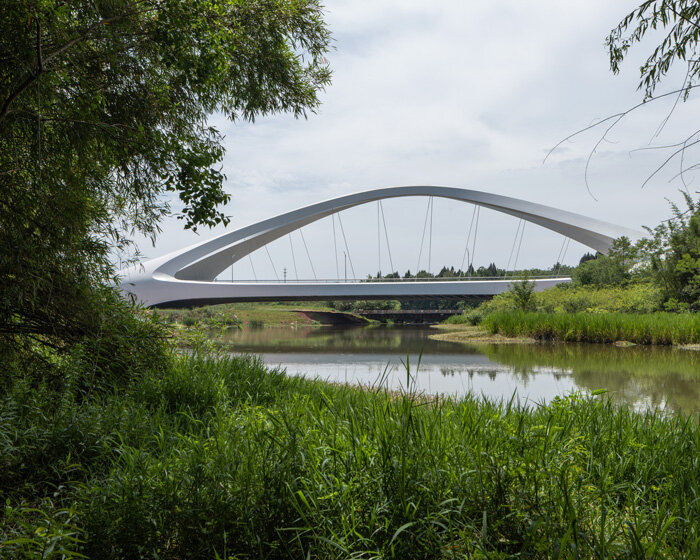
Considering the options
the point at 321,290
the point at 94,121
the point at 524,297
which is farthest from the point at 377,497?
the point at 321,290

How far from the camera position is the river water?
19.1ft

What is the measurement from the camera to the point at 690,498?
6.89ft

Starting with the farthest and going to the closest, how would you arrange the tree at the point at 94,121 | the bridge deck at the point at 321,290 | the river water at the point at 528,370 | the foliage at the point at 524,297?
the bridge deck at the point at 321,290 → the foliage at the point at 524,297 → the river water at the point at 528,370 → the tree at the point at 94,121

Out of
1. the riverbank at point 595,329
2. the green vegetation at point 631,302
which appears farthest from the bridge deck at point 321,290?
the riverbank at point 595,329

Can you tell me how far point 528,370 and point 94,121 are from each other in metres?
6.96

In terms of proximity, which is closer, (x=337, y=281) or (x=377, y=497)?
(x=377, y=497)

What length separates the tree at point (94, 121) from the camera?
3271 millimetres

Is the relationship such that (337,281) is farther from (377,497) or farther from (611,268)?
(377,497)

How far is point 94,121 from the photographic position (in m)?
3.62

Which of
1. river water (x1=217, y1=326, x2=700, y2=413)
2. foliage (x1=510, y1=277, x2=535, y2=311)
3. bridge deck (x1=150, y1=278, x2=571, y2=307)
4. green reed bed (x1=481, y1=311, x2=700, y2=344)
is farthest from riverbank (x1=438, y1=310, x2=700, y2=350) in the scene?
bridge deck (x1=150, y1=278, x2=571, y2=307)

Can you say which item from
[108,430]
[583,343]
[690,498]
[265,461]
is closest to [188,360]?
[108,430]

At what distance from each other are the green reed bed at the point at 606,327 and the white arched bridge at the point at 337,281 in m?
10.7

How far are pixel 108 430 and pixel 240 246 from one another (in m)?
24.6

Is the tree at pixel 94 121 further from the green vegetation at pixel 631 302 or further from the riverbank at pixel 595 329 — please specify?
the riverbank at pixel 595 329
